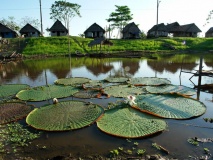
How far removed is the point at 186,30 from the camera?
51781 mm

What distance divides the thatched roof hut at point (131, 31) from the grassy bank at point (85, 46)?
8.77m

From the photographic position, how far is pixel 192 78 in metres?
14.8

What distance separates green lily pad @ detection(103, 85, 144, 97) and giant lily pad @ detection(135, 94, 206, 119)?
0.85 meters

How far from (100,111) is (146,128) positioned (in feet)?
7.11

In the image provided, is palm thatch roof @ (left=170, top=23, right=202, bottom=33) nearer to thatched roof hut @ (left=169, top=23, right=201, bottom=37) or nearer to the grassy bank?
thatched roof hut @ (left=169, top=23, right=201, bottom=37)

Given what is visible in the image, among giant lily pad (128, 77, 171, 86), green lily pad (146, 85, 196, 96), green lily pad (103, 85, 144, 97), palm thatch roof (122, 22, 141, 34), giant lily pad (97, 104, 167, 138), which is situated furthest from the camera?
palm thatch roof (122, 22, 141, 34)

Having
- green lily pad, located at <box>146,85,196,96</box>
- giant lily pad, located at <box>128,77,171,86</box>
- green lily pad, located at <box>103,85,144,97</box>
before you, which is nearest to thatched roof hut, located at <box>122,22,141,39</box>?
giant lily pad, located at <box>128,77,171,86</box>

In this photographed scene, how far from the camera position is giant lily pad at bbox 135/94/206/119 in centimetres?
788

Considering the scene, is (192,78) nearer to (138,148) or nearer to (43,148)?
(138,148)

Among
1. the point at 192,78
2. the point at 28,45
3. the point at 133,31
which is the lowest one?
the point at 192,78

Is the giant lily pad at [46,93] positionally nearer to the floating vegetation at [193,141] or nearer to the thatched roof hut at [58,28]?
the floating vegetation at [193,141]

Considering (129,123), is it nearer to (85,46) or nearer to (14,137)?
(14,137)

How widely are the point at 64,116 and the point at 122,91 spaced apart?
405 cm

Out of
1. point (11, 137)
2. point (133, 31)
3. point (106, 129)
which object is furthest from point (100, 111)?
point (133, 31)
